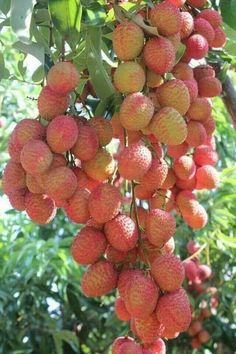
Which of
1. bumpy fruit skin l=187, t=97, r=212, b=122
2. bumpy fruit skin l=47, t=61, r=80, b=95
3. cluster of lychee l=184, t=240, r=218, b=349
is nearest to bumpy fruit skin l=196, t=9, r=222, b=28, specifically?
bumpy fruit skin l=187, t=97, r=212, b=122

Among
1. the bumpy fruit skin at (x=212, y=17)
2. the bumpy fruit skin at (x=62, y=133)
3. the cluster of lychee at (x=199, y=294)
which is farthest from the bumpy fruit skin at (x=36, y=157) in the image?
the cluster of lychee at (x=199, y=294)

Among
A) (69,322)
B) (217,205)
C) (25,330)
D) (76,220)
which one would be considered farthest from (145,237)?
(69,322)

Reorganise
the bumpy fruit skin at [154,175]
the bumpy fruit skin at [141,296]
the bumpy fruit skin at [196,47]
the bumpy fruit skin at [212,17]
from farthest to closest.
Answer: the bumpy fruit skin at [212,17] → the bumpy fruit skin at [196,47] → the bumpy fruit skin at [154,175] → the bumpy fruit skin at [141,296]

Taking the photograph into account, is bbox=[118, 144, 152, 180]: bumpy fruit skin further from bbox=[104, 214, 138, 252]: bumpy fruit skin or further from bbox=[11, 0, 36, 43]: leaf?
bbox=[11, 0, 36, 43]: leaf

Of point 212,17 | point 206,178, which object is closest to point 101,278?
point 206,178

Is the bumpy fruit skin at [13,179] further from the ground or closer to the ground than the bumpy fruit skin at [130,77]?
closer to the ground

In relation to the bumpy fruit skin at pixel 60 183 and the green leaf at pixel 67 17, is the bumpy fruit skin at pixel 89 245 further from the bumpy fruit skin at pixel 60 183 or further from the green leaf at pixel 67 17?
the green leaf at pixel 67 17

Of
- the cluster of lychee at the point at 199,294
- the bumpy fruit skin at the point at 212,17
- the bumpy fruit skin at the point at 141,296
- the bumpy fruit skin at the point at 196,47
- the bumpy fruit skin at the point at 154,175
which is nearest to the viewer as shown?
the bumpy fruit skin at the point at 141,296

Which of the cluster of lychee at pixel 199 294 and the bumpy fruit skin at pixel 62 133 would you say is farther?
the cluster of lychee at pixel 199 294

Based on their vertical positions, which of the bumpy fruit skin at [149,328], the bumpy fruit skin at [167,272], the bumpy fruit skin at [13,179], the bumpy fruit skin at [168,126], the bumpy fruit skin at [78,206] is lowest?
the bumpy fruit skin at [149,328]
